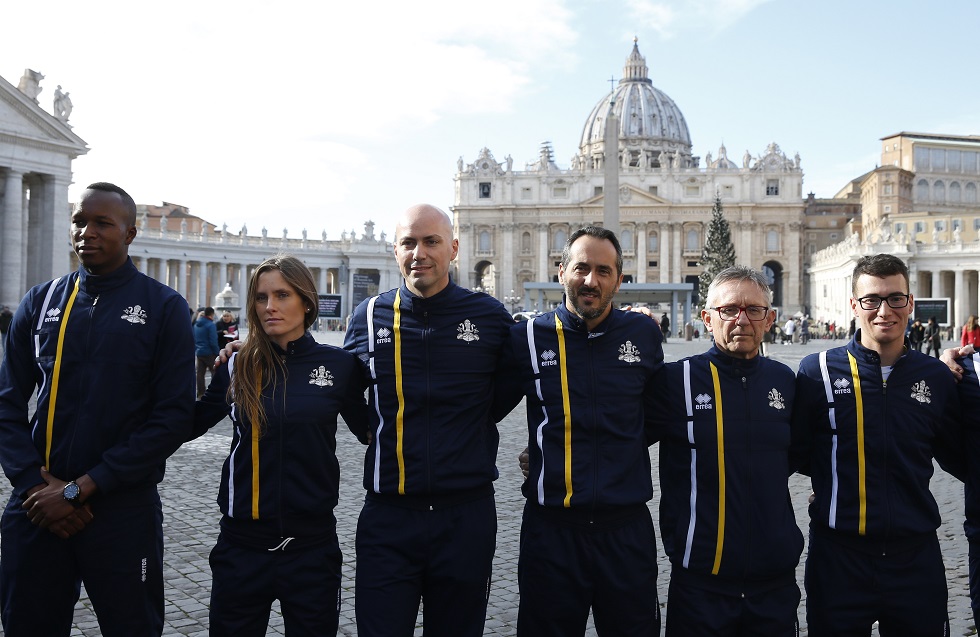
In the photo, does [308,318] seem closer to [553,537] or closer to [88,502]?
[88,502]

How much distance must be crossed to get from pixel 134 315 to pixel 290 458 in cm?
95

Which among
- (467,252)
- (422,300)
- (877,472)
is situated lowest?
(877,472)

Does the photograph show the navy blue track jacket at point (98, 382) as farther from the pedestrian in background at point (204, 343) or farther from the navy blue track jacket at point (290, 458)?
the pedestrian in background at point (204, 343)

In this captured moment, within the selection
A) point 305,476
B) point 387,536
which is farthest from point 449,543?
point 305,476

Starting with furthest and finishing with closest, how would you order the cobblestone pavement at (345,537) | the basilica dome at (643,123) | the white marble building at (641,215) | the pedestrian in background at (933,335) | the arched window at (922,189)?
the basilica dome at (643,123)
the white marble building at (641,215)
the arched window at (922,189)
the pedestrian in background at (933,335)
the cobblestone pavement at (345,537)

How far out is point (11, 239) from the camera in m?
29.5

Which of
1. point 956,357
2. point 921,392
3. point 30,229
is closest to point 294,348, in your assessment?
point 921,392

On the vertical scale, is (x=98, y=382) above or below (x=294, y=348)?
below

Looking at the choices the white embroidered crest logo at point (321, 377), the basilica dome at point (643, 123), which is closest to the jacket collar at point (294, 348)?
the white embroidered crest logo at point (321, 377)

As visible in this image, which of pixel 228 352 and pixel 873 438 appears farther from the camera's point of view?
pixel 228 352

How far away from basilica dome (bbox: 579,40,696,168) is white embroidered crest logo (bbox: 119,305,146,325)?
9995 cm

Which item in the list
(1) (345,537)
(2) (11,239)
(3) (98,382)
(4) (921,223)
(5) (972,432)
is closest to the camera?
(3) (98,382)

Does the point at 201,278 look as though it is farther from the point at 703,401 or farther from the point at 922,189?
the point at 922,189

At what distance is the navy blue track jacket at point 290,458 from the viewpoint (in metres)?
3.70
